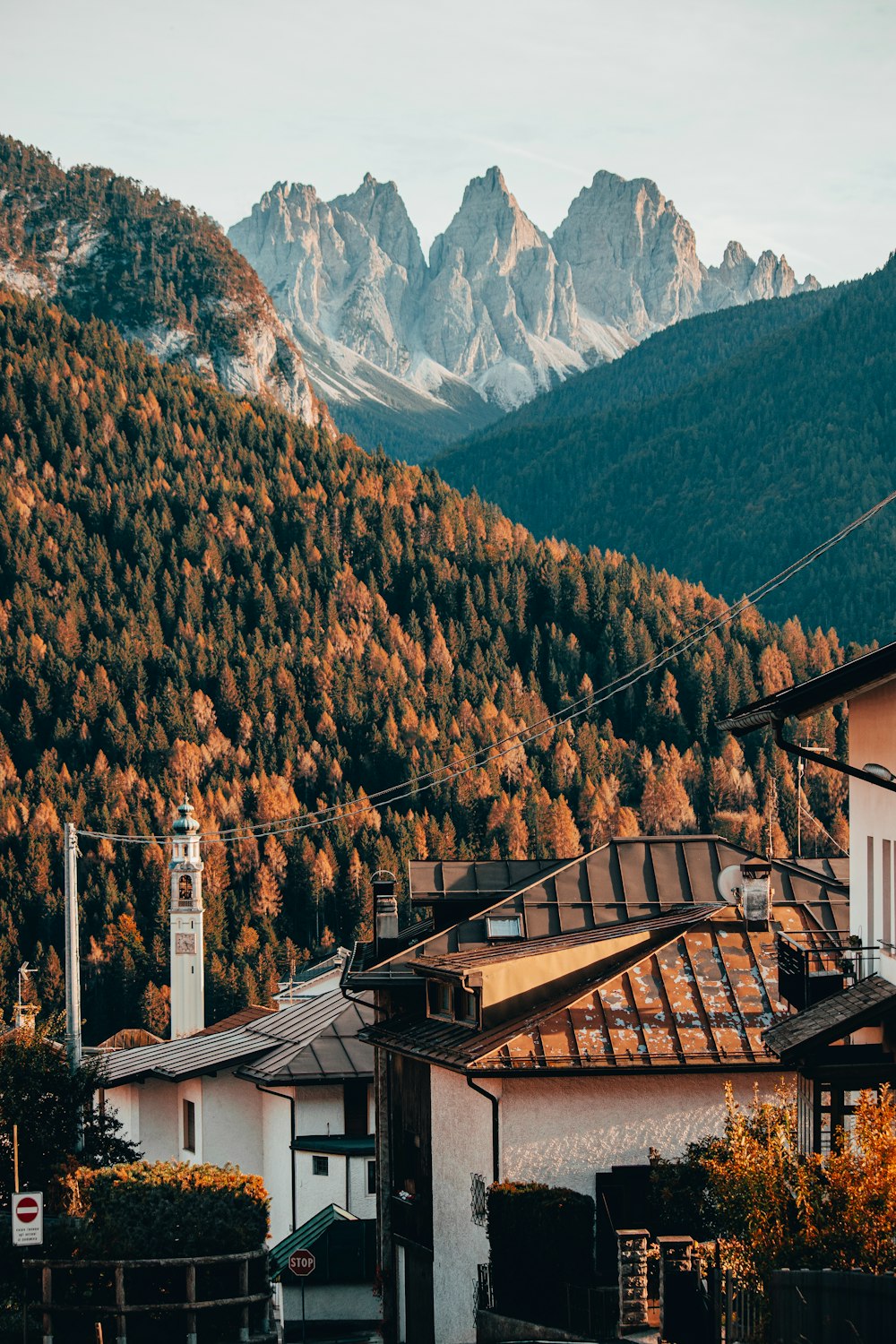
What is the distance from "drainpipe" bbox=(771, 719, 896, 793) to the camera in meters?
21.1

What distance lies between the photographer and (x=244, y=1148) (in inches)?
2211

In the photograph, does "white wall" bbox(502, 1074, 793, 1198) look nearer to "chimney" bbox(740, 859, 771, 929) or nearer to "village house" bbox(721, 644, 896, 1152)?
"chimney" bbox(740, 859, 771, 929)

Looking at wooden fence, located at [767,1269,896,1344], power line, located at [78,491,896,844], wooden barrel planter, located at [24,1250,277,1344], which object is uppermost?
power line, located at [78,491,896,844]

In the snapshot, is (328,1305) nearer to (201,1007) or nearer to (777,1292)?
(777,1292)

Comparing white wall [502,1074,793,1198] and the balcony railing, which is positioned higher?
the balcony railing

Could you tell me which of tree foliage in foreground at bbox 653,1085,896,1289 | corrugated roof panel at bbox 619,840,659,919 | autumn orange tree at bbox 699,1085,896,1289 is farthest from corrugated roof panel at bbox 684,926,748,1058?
autumn orange tree at bbox 699,1085,896,1289

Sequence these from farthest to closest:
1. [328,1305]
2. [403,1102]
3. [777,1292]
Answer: [328,1305] → [403,1102] → [777,1292]

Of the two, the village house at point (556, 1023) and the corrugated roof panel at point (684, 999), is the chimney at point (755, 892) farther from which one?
the corrugated roof panel at point (684, 999)

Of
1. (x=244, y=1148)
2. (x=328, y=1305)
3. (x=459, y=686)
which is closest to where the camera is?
(x=328, y=1305)

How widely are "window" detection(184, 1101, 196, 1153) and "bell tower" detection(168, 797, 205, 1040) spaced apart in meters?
→ 49.1

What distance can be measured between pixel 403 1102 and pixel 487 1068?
6.86 m

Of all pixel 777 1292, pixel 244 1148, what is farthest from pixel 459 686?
pixel 777 1292

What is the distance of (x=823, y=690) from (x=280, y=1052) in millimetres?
33922

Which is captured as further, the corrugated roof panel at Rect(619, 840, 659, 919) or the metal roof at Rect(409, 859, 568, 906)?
the metal roof at Rect(409, 859, 568, 906)
